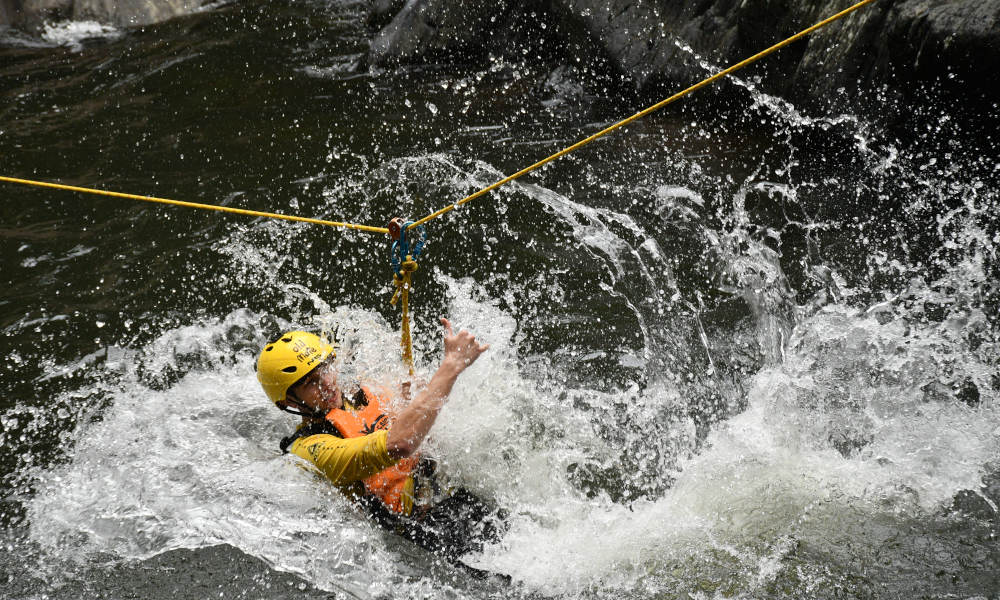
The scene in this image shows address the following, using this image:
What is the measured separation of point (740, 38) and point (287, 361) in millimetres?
6074

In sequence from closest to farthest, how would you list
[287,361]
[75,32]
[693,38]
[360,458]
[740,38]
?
[360,458], [287,361], [740,38], [693,38], [75,32]

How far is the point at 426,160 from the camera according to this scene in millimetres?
7504

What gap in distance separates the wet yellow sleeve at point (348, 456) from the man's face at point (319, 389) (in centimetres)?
24

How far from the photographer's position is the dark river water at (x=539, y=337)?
12.5 ft

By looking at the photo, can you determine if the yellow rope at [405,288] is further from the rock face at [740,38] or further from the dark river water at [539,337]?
the rock face at [740,38]

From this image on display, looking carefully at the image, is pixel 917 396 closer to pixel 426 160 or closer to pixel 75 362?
pixel 426 160

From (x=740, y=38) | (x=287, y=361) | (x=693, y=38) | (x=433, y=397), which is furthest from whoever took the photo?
(x=693, y=38)

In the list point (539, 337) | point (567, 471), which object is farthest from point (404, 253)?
point (539, 337)

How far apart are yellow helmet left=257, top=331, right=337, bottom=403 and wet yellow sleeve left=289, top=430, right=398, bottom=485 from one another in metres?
0.33

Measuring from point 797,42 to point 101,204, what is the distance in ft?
21.9

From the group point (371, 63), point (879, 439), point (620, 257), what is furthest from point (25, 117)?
point (879, 439)

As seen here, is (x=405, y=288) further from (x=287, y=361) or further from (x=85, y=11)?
(x=85, y=11)

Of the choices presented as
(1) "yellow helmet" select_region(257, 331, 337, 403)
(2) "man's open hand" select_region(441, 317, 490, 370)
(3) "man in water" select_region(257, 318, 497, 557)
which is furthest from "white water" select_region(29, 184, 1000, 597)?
(2) "man's open hand" select_region(441, 317, 490, 370)

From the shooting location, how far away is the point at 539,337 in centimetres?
541
